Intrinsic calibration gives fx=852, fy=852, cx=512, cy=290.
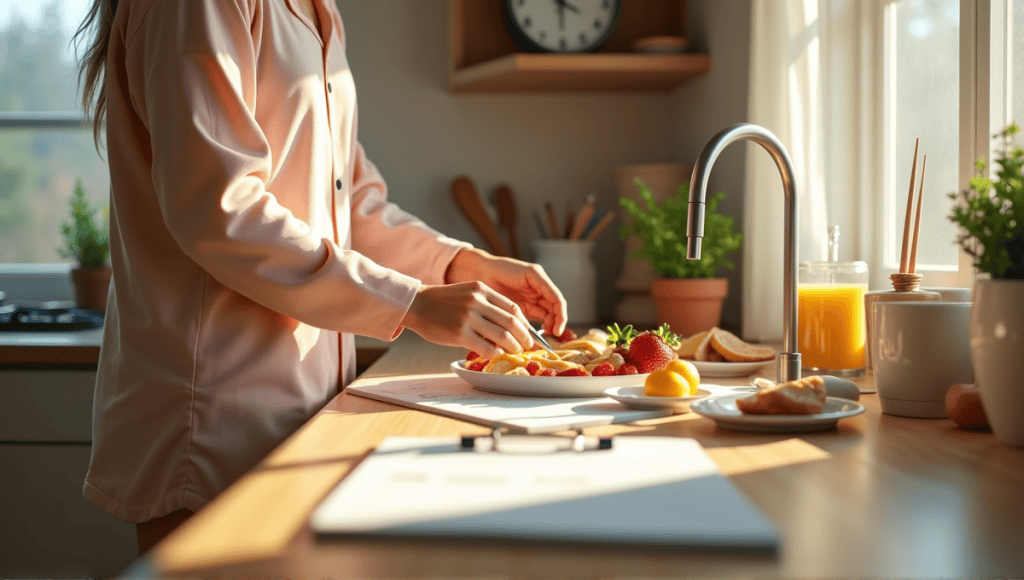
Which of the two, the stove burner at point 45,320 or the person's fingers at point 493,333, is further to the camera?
the stove burner at point 45,320

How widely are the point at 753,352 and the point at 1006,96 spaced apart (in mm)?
522

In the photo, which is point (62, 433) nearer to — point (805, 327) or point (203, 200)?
point (203, 200)

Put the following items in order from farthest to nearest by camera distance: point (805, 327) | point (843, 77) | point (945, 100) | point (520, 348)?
point (843, 77) < point (945, 100) < point (805, 327) < point (520, 348)

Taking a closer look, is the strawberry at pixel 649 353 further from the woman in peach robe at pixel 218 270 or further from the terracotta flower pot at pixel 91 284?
the terracotta flower pot at pixel 91 284

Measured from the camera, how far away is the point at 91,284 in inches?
89.6

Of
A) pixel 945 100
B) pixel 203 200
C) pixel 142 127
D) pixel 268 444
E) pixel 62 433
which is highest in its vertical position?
pixel 945 100

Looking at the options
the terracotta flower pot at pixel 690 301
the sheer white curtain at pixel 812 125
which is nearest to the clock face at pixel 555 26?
the sheer white curtain at pixel 812 125

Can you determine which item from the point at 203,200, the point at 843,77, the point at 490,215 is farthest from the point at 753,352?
the point at 490,215

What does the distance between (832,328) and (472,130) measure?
4.53 feet

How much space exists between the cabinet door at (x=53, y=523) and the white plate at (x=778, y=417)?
1367 millimetres

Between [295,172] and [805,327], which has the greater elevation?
[295,172]

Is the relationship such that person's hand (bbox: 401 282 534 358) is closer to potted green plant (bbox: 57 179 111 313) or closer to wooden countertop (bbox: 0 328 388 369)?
wooden countertop (bbox: 0 328 388 369)

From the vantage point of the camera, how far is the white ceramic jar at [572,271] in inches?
85.7

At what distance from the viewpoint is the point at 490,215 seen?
2334 millimetres
